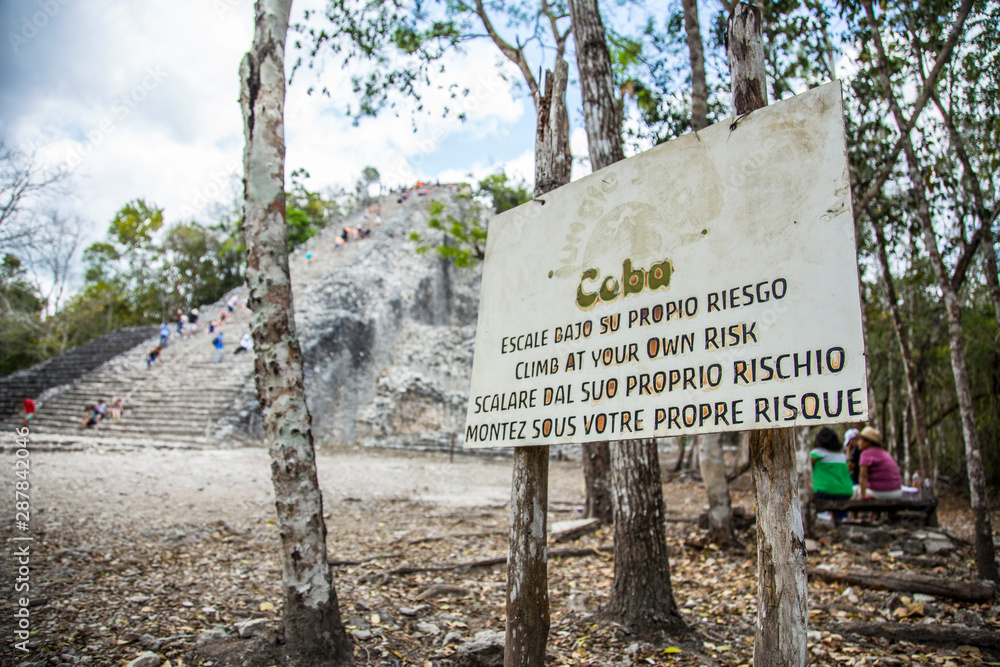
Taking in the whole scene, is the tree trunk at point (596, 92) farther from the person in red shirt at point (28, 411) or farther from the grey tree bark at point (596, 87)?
the person in red shirt at point (28, 411)

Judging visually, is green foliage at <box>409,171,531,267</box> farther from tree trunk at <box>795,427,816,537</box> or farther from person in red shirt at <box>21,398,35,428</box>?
person in red shirt at <box>21,398,35,428</box>

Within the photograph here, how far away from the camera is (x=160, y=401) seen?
16203 mm

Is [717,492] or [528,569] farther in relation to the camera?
[717,492]

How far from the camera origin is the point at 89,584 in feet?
13.1

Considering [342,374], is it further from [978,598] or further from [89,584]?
[978,598]

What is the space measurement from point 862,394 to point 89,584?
477cm

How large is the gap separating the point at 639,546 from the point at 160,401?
16110 mm

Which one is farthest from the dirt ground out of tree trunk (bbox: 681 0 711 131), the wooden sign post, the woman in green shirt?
tree trunk (bbox: 681 0 711 131)

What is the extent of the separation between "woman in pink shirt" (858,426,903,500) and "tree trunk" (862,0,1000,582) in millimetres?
965

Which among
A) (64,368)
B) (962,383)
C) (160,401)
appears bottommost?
(962,383)

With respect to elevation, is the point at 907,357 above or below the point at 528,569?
above

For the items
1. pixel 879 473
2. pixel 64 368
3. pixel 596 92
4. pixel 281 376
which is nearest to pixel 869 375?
pixel 879 473

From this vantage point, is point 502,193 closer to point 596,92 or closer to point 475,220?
point 475,220

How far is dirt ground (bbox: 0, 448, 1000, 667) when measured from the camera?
11.0 ft
